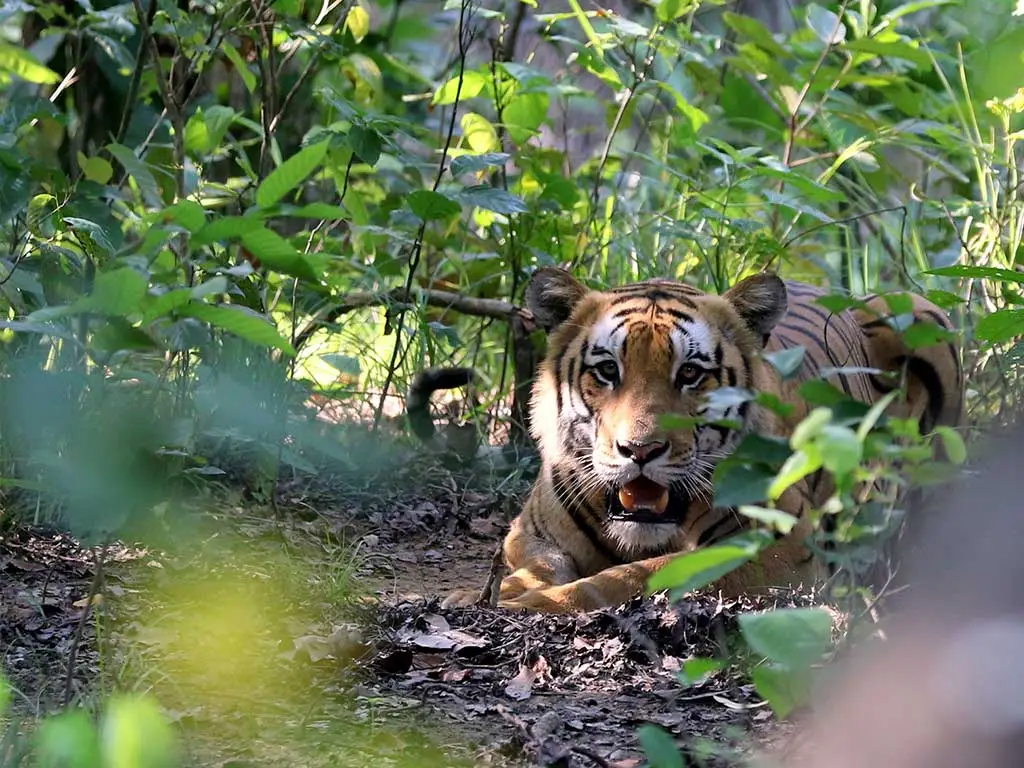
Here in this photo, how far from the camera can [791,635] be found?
1996 millimetres

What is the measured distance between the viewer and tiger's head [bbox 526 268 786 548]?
3936 mm

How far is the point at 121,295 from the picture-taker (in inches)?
87.4

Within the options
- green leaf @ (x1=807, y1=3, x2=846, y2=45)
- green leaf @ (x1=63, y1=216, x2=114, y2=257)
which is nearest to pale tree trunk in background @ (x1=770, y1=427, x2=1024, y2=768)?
green leaf @ (x1=63, y1=216, x2=114, y2=257)

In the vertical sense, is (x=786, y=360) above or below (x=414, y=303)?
below

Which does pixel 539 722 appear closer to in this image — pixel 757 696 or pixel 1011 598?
pixel 757 696

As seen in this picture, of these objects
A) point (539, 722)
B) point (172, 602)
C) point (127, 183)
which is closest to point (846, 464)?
point (539, 722)

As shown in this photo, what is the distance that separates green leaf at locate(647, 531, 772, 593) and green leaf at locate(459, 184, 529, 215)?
2.43m

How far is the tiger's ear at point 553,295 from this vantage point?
441 centimetres

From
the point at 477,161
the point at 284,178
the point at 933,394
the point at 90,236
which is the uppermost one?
the point at 477,161

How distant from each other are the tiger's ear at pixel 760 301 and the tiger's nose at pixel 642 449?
2.13 feet

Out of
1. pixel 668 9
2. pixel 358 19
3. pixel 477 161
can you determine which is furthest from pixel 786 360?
pixel 358 19

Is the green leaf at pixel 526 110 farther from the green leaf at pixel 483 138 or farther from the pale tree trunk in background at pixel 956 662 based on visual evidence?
the pale tree trunk in background at pixel 956 662

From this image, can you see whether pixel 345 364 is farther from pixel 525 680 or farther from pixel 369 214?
pixel 525 680

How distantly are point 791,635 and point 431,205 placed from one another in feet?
9.36
